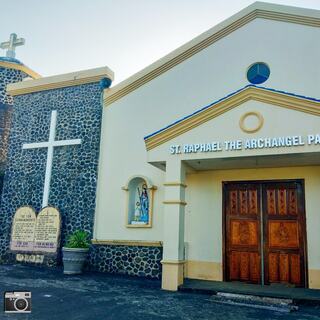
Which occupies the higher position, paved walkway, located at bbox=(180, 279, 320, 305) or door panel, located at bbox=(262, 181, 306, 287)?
door panel, located at bbox=(262, 181, 306, 287)

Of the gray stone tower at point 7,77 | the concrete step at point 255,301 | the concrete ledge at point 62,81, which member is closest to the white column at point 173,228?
the concrete step at point 255,301

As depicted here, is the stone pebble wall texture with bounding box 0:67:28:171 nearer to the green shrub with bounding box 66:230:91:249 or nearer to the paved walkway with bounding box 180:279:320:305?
the green shrub with bounding box 66:230:91:249

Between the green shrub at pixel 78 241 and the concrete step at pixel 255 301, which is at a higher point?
the green shrub at pixel 78 241

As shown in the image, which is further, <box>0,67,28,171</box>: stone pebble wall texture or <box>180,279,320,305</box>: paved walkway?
<box>0,67,28,171</box>: stone pebble wall texture

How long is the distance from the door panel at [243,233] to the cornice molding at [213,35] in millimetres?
4662

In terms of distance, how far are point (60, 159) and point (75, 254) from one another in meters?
3.84

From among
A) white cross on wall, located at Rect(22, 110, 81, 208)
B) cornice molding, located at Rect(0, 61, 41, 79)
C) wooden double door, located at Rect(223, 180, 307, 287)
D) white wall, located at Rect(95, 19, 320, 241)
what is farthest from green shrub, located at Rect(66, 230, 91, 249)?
cornice molding, located at Rect(0, 61, 41, 79)

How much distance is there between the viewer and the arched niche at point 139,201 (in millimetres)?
11320

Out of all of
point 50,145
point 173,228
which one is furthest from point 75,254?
point 50,145

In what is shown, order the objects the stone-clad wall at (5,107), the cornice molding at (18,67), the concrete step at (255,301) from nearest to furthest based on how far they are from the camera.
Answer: the concrete step at (255,301), the stone-clad wall at (5,107), the cornice molding at (18,67)

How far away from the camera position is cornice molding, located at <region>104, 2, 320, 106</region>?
10.5 m

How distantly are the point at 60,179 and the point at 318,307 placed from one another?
30.4 feet

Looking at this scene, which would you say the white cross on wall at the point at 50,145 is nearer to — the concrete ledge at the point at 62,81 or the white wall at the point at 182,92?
the concrete ledge at the point at 62,81

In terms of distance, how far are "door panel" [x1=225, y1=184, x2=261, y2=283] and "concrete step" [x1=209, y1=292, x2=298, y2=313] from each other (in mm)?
1525
